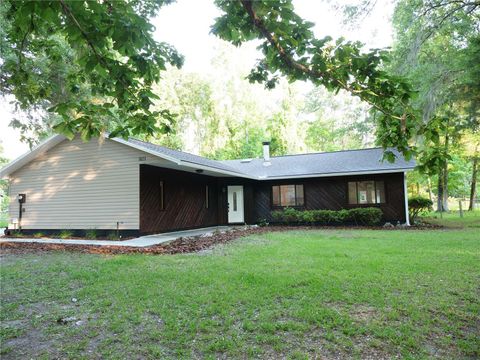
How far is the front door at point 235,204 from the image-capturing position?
16.3 metres

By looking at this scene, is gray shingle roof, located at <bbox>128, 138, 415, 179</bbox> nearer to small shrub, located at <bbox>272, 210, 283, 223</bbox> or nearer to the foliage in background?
small shrub, located at <bbox>272, 210, 283, 223</bbox>

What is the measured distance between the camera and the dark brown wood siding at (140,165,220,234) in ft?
37.3

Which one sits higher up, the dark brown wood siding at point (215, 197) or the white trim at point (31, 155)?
the white trim at point (31, 155)

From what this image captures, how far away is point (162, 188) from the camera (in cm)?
1217

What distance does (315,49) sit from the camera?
289cm

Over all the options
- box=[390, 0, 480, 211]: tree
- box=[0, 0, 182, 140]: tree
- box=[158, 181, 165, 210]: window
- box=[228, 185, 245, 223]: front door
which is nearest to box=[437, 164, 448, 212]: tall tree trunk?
box=[390, 0, 480, 211]: tree

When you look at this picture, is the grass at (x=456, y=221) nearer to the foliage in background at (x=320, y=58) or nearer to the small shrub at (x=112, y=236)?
the foliage in background at (x=320, y=58)

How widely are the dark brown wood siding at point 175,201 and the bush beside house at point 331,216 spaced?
3.36 meters

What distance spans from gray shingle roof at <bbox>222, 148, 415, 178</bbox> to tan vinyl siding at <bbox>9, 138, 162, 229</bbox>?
6892mm

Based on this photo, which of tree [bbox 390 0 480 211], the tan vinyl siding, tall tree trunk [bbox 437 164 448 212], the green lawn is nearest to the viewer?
the green lawn

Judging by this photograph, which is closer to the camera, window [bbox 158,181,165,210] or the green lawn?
the green lawn

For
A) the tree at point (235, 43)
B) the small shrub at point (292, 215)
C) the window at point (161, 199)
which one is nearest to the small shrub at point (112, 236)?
the window at point (161, 199)

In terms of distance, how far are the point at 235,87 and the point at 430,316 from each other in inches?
943

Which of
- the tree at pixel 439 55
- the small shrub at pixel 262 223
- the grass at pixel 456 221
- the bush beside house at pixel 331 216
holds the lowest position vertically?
the grass at pixel 456 221
